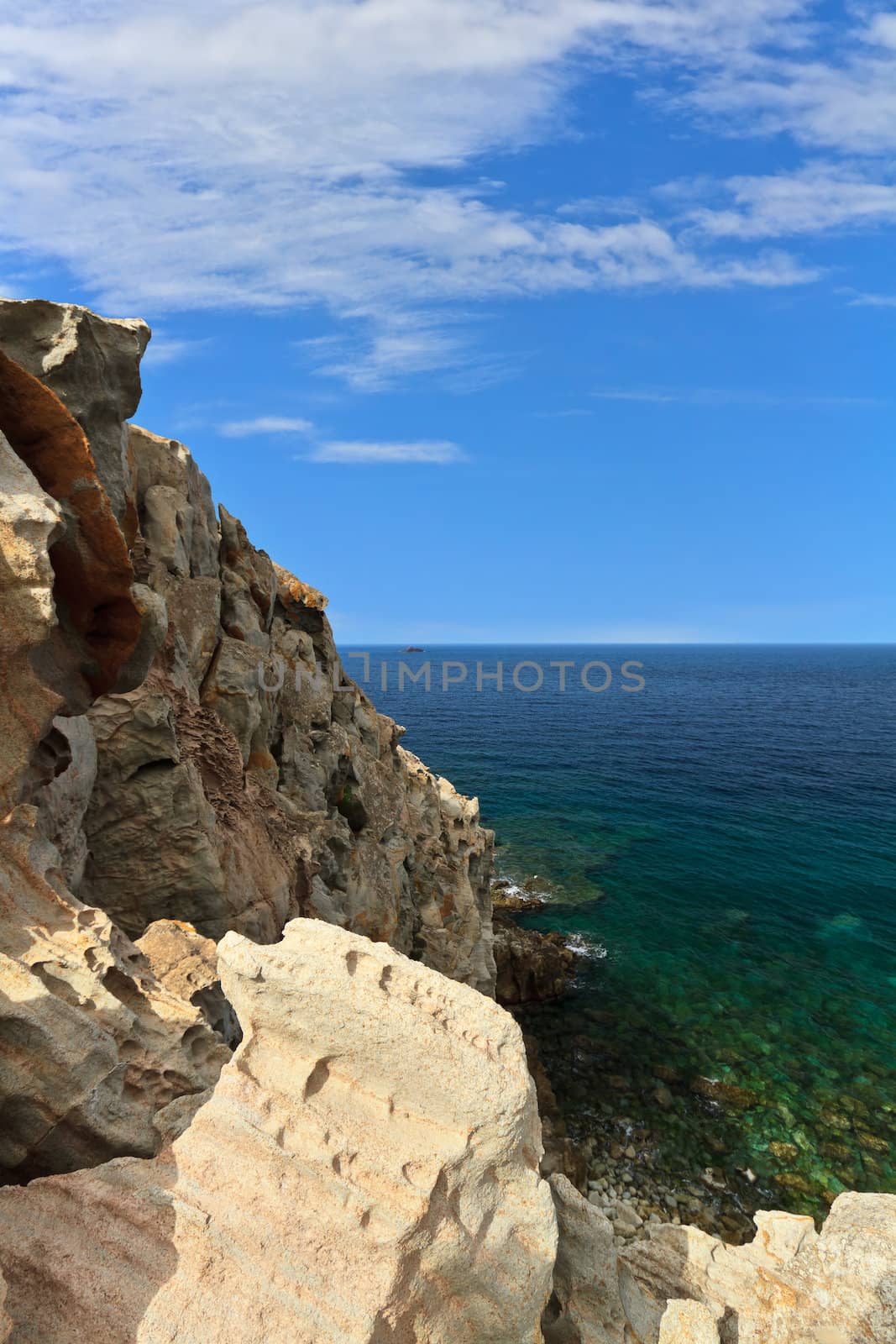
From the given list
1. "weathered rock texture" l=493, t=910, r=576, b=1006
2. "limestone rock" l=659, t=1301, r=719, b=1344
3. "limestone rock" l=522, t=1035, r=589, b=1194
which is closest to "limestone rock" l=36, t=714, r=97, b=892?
"limestone rock" l=659, t=1301, r=719, b=1344

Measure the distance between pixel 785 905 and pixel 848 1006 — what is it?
39.1 ft

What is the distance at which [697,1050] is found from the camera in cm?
3359

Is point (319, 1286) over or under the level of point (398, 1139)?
under

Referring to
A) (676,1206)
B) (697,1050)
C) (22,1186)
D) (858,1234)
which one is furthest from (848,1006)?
(22,1186)

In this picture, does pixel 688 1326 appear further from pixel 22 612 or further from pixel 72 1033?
pixel 22 612

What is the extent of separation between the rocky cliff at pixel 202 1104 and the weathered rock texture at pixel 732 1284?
0.04 meters

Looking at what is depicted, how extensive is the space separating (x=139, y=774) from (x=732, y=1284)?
15.2 meters

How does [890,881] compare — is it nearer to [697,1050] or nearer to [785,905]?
[785,905]

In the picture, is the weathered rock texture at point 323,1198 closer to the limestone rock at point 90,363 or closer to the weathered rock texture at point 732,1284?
the weathered rock texture at point 732,1284

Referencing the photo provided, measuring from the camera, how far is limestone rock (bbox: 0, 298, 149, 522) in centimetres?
1511

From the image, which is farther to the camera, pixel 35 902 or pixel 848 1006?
pixel 848 1006

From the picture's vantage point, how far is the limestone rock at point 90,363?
15.1 m

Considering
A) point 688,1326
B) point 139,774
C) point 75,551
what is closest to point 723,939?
point 688,1326

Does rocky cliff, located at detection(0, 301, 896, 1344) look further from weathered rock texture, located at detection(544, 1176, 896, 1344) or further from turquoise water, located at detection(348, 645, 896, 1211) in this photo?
turquoise water, located at detection(348, 645, 896, 1211)
